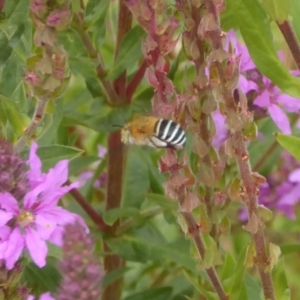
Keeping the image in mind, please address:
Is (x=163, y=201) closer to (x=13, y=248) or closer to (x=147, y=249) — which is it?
(x=147, y=249)

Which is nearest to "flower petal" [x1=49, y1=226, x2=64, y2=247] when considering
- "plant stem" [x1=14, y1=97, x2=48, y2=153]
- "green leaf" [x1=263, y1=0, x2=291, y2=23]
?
"plant stem" [x1=14, y1=97, x2=48, y2=153]

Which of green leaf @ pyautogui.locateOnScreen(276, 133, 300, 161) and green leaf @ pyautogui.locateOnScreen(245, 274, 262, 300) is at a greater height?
green leaf @ pyautogui.locateOnScreen(276, 133, 300, 161)

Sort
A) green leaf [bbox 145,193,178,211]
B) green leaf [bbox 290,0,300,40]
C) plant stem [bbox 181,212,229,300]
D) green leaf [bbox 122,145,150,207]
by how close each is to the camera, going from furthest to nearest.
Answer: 1. green leaf [bbox 122,145,150,207]
2. green leaf [bbox 145,193,178,211]
3. green leaf [bbox 290,0,300,40]
4. plant stem [bbox 181,212,229,300]

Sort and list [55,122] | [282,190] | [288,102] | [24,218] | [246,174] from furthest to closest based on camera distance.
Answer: [282,190]
[288,102]
[55,122]
[24,218]
[246,174]

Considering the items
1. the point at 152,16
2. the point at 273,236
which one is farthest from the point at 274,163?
the point at 152,16

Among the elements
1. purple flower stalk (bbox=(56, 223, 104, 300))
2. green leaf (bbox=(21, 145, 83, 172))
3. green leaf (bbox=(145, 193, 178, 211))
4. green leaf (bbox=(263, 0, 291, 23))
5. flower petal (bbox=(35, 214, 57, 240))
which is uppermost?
green leaf (bbox=(263, 0, 291, 23))

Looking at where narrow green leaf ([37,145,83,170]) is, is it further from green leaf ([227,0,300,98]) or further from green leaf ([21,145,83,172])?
green leaf ([227,0,300,98])

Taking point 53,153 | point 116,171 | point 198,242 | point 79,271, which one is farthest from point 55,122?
point 79,271

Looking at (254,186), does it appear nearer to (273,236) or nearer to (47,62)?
(47,62)

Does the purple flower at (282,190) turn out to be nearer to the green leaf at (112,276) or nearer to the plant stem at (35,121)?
the green leaf at (112,276)
